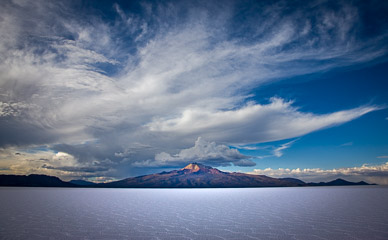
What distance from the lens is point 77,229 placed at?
22.6 metres

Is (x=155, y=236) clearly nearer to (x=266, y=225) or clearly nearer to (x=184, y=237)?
(x=184, y=237)

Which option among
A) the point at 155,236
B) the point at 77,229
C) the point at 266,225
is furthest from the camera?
the point at 266,225

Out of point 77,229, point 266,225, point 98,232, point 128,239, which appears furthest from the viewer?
point 266,225

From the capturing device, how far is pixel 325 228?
22.5 metres

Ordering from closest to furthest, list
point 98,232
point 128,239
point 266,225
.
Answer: point 128,239 < point 98,232 < point 266,225

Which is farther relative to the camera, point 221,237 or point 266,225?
point 266,225

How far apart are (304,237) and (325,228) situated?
5339 mm

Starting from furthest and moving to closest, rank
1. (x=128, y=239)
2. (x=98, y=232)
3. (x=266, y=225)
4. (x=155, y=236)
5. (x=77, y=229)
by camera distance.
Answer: (x=266, y=225)
(x=77, y=229)
(x=98, y=232)
(x=155, y=236)
(x=128, y=239)

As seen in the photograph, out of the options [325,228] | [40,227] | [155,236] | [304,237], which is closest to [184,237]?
[155,236]

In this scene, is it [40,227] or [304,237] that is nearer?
[304,237]

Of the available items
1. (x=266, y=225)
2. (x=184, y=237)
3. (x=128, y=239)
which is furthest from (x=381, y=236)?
(x=128, y=239)

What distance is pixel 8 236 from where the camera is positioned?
1908 cm

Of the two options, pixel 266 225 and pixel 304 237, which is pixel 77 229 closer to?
pixel 266 225

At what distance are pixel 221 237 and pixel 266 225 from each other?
7600 millimetres
